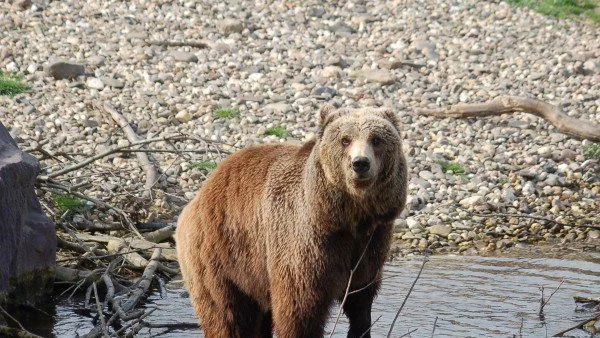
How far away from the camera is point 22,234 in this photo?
7.45 meters

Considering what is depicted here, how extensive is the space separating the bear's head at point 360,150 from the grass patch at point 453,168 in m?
5.82

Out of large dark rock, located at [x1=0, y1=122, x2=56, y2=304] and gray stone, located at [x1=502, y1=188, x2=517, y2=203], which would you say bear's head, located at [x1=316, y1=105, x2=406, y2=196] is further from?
gray stone, located at [x1=502, y1=188, x2=517, y2=203]

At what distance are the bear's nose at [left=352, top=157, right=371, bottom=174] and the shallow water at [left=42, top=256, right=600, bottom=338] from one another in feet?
7.61

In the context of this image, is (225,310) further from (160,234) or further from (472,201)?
(472,201)

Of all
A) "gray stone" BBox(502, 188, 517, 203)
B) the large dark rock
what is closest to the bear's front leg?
the large dark rock

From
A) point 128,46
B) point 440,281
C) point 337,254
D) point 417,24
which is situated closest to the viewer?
point 337,254

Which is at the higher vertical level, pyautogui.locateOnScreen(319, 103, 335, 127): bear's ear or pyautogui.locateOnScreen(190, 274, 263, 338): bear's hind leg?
pyautogui.locateOnScreen(319, 103, 335, 127): bear's ear

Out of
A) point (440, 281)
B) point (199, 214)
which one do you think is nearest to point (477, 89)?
point (440, 281)

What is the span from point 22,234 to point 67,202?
2.09 meters

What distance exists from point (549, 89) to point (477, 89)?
92 cm

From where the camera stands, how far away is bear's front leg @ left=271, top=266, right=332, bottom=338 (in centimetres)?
589

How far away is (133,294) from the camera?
785 centimetres

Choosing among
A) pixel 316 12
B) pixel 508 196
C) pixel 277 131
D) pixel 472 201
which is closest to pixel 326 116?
pixel 472 201

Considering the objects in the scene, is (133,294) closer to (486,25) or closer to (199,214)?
(199,214)
